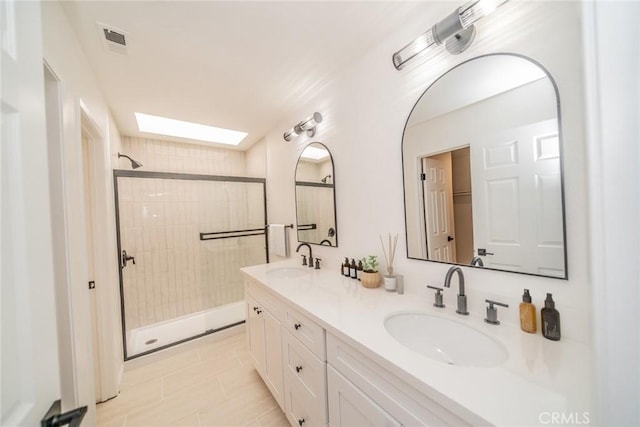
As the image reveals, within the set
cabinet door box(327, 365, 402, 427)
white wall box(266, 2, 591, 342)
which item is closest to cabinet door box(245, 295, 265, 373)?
white wall box(266, 2, 591, 342)

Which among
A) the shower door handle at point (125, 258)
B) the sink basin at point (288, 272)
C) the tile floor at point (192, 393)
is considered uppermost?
the shower door handle at point (125, 258)

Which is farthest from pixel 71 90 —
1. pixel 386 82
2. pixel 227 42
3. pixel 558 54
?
pixel 558 54

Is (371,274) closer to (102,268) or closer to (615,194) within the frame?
(615,194)

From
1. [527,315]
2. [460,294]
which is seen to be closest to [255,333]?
[460,294]

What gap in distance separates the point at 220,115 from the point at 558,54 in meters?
2.47

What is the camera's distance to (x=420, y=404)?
68 cm

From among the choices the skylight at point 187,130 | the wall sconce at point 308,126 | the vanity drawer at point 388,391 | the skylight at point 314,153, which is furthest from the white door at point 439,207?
the skylight at point 187,130

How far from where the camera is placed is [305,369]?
122 cm

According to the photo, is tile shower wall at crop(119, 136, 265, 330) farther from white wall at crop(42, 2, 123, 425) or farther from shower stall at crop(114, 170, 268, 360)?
white wall at crop(42, 2, 123, 425)

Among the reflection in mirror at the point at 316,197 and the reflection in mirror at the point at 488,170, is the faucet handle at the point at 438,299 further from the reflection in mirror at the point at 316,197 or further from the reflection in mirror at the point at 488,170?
the reflection in mirror at the point at 316,197

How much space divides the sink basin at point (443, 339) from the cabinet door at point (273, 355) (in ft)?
2.57

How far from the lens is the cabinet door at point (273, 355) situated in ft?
4.88

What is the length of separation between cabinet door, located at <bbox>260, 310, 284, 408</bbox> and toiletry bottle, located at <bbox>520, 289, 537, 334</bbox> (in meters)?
1.24

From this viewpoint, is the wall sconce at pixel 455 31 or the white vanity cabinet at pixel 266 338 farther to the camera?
the white vanity cabinet at pixel 266 338
